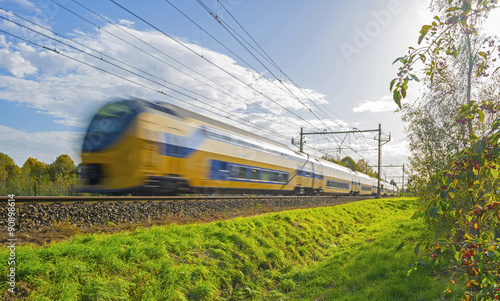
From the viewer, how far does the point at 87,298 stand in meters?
4.38

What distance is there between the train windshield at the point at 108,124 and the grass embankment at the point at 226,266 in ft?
16.1

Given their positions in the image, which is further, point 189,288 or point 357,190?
point 357,190

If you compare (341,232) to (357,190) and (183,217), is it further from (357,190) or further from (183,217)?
(357,190)

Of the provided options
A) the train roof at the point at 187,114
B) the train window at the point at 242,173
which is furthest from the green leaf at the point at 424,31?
the train window at the point at 242,173

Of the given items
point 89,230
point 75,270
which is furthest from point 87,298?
point 89,230

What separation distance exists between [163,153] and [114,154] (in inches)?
65.5

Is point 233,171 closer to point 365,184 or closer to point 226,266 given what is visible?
point 226,266

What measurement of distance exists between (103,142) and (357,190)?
3783 centimetres

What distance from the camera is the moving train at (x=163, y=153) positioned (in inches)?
417

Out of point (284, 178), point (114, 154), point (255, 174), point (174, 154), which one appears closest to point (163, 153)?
point (174, 154)

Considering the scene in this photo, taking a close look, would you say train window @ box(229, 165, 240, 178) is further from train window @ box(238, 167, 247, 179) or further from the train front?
the train front

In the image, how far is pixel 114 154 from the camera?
34.8ft

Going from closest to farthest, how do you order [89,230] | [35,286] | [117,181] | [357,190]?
1. [35,286]
2. [89,230]
3. [117,181]
4. [357,190]

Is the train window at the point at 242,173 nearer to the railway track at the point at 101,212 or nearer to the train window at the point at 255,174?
the train window at the point at 255,174
